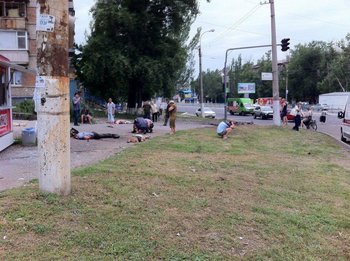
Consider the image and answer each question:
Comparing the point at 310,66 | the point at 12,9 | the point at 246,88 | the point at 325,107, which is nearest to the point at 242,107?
the point at 325,107

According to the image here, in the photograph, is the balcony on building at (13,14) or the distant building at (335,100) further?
the distant building at (335,100)

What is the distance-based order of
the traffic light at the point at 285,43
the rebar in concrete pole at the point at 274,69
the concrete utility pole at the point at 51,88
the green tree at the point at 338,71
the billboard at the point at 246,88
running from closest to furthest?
the concrete utility pole at the point at 51,88, the rebar in concrete pole at the point at 274,69, the traffic light at the point at 285,43, the green tree at the point at 338,71, the billboard at the point at 246,88

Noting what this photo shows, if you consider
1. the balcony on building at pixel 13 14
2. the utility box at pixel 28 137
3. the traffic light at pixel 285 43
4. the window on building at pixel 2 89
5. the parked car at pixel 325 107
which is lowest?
the utility box at pixel 28 137

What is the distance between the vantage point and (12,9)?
4153 cm

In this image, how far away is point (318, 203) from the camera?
23.4 ft

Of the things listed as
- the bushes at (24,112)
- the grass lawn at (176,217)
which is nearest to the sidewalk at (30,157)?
the grass lawn at (176,217)

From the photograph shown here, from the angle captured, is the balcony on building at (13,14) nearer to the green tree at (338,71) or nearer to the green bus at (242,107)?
the green bus at (242,107)

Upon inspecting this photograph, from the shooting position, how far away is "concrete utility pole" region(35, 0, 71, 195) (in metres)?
5.59

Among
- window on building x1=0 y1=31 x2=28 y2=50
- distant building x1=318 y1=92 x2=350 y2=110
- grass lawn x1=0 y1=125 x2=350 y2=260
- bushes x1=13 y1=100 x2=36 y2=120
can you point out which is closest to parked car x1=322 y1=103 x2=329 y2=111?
distant building x1=318 y1=92 x2=350 y2=110

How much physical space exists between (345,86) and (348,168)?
77.0 m

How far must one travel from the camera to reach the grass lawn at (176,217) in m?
4.55

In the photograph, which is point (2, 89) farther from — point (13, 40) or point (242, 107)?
point (242, 107)

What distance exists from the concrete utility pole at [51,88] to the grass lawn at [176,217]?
1.75 ft

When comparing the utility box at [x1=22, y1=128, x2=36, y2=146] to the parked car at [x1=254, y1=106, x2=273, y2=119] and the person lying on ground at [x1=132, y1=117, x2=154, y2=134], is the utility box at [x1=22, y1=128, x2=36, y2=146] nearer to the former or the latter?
the person lying on ground at [x1=132, y1=117, x2=154, y2=134]
